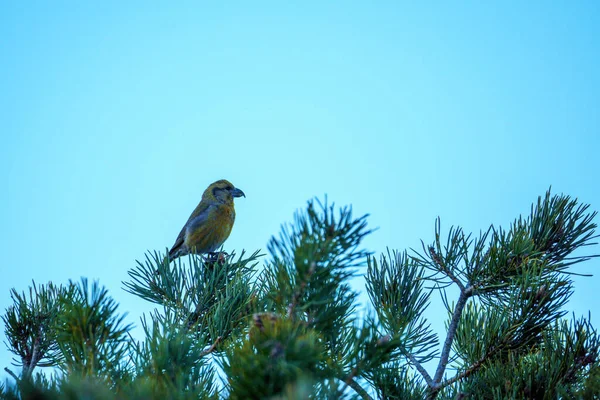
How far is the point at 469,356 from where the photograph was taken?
2.35 meters

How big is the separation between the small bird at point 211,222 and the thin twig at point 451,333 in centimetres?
494

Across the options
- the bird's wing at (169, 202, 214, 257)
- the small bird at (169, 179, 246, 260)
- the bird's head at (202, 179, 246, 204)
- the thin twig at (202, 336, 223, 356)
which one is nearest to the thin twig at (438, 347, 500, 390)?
the thin twig at (202, 336, 223, 356)

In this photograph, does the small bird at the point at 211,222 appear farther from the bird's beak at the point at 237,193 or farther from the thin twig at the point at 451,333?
the thin twig at the point at 451,333

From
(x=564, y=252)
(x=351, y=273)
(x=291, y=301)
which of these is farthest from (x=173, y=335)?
(x=564, y=252)

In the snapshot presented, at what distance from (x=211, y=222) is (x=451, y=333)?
5462 millimetres

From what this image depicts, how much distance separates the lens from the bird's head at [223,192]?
7980 millimetres

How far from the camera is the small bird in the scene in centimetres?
733

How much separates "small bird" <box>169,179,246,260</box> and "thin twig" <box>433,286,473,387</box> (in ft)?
16.2

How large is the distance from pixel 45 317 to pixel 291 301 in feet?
5.25

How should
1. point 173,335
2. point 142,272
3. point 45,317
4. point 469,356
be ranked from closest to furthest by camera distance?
point 173,335 < point 469,356 < point 45,317 < point 142,272

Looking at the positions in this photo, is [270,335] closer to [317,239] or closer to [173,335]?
[317,239]

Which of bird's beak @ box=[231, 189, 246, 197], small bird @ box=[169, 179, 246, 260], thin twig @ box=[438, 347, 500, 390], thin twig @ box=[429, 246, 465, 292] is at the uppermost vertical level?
bird's beak @ box=[231, 189, 246, 197]

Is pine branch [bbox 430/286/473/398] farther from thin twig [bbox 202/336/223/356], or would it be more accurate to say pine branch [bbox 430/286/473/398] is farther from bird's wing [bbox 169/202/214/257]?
bird's wing [bbox 169/202/214/257]

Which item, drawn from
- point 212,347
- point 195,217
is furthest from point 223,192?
point 212,347
